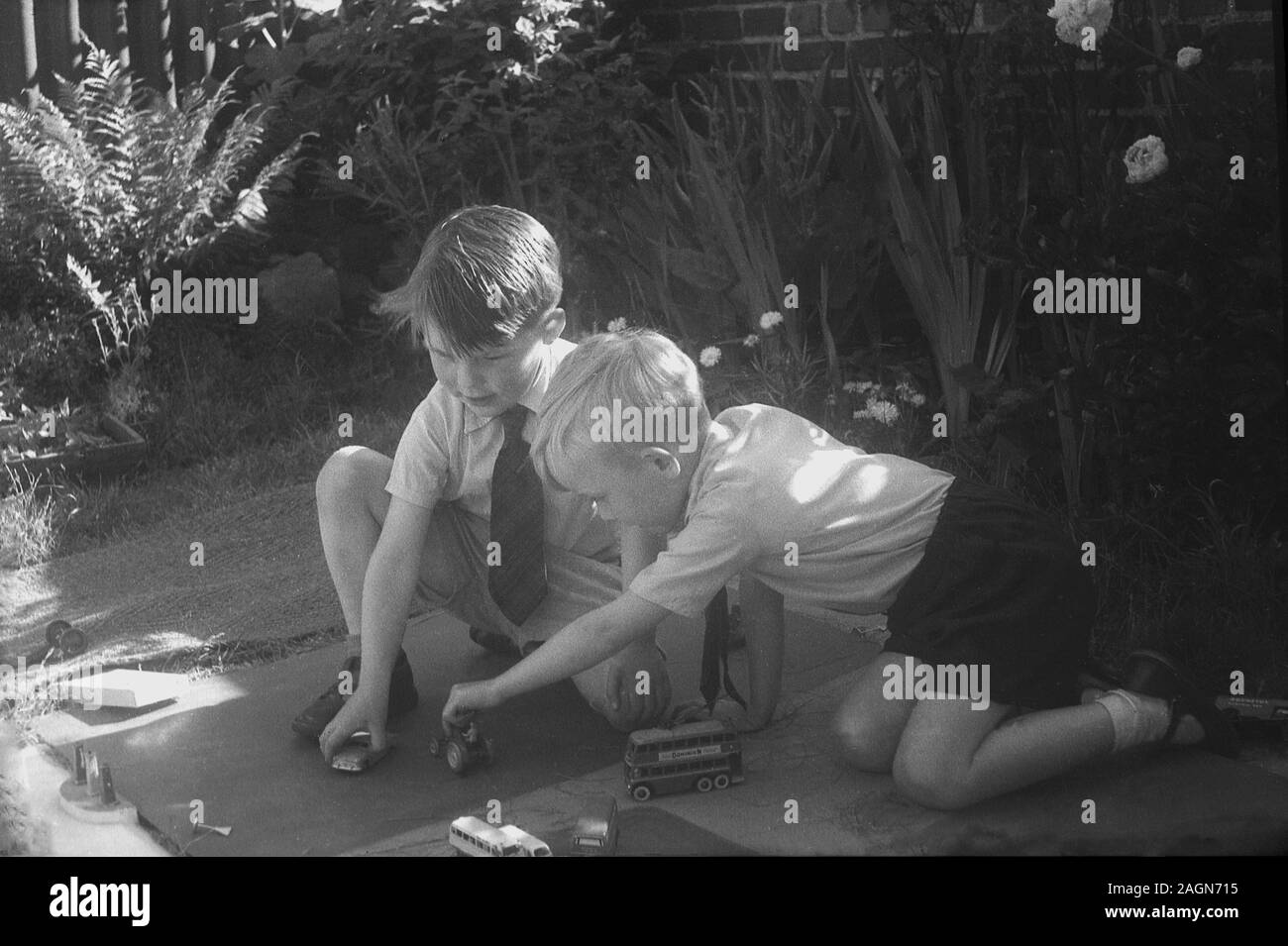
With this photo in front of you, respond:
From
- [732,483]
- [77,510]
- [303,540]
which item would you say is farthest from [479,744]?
[77,510]

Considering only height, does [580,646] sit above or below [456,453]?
below

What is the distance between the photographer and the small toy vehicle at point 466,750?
2.33m

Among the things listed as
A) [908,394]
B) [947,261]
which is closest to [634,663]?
[908,394]

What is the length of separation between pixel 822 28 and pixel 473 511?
7.20ft

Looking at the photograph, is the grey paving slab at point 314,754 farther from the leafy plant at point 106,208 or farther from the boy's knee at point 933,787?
the leafy plant at point 106,208

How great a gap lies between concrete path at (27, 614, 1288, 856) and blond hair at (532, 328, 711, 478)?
51 cm

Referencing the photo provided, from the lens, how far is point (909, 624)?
231 cm

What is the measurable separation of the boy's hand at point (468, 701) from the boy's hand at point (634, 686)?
257 mm

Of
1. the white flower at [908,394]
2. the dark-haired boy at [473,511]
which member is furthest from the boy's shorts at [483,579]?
the white flower at [908,394]

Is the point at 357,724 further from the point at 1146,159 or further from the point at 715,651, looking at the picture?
the point at 1146,159

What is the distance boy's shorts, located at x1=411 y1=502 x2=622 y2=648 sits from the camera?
8.59 ft

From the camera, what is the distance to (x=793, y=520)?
2.29m

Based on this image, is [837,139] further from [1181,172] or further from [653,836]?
[653,836]

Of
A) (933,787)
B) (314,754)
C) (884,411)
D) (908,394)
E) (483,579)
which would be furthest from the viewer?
(908,394)
